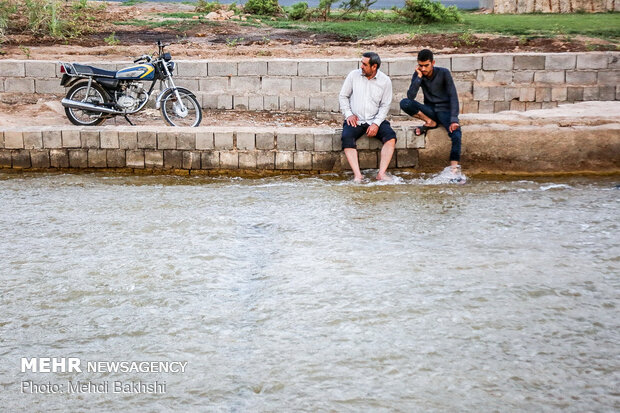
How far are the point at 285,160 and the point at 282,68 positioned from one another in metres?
2.81

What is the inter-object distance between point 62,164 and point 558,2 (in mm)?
13653

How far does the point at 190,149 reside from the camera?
7.64 metres

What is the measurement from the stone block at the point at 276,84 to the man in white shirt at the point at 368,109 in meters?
2.68

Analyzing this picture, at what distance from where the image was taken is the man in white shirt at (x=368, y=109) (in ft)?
23.7

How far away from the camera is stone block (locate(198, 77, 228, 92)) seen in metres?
10.1

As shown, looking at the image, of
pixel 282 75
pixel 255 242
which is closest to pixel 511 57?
pixel 282 75

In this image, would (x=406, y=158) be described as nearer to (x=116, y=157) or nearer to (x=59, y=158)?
(x=116, y=157)

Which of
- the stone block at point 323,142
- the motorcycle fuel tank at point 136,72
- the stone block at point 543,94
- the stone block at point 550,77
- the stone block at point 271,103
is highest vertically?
the motorcycle fuel tank at point 136,72

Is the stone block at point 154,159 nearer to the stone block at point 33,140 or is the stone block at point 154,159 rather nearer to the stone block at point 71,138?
the stone block at point 71,138

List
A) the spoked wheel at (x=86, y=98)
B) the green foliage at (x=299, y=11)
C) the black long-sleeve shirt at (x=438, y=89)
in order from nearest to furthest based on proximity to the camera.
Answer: the black long-sleeve shirt at (x=438, y=89)
the spoked wheel at (x=86, y=98)
the green foliage at (x=299, y=11)

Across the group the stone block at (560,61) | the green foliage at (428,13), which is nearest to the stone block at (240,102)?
the stone block at (560,61)

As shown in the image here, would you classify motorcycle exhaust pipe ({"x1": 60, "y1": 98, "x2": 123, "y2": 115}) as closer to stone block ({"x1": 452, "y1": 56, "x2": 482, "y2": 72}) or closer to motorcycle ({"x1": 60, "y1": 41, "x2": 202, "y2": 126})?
motorcycle ({"x1": 60, "y1": 41, "x2": 202, "y2": 126})

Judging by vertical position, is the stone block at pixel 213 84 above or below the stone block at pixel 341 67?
below

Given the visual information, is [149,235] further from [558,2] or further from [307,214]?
[558,2]
